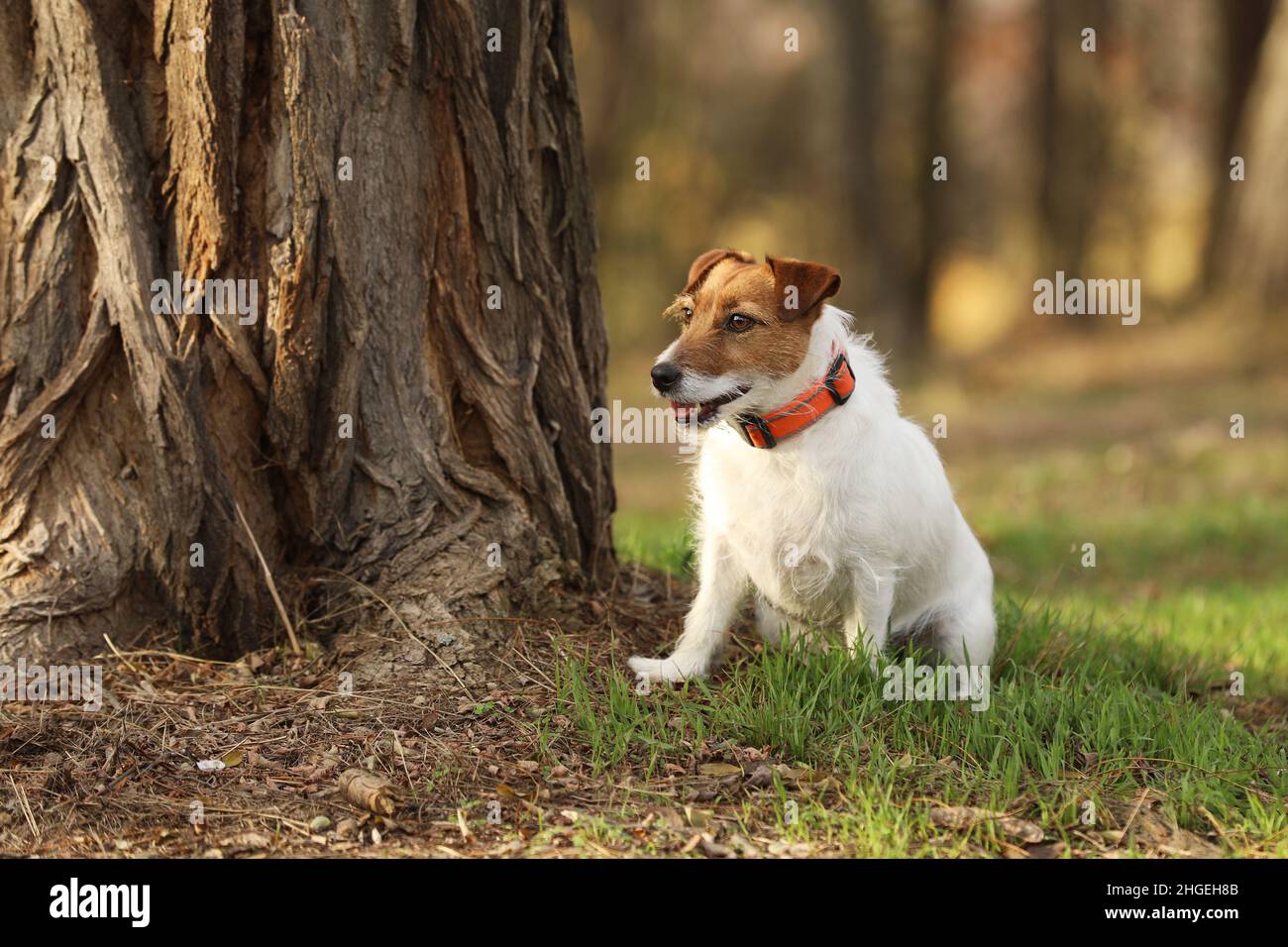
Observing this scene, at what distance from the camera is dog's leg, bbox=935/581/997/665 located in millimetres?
5152

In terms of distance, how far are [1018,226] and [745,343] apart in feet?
77.2

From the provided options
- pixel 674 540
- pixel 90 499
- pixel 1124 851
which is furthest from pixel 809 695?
pixel 90 499

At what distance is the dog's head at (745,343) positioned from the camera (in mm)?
4500

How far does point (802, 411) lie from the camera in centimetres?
465

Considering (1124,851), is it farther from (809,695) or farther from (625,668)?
(625,668)

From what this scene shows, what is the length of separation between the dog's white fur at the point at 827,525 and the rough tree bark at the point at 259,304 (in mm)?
706

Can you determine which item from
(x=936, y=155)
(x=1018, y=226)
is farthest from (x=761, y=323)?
(x=1018, y=226)

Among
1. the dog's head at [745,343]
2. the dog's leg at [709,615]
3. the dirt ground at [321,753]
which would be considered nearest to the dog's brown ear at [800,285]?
the dog's head at [745,343]

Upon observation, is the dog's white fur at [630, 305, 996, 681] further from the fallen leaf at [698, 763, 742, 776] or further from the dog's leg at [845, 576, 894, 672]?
the fallen leaf at [698, 763, 742, 776]

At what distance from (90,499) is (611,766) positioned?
2152mm

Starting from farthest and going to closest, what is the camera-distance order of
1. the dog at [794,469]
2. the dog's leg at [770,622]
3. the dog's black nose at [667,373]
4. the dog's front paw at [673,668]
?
the dog's leg at [770,622]
the dog's front paw at [673,668]
the dog at [794,469]
the dog's black nose at [667,373]

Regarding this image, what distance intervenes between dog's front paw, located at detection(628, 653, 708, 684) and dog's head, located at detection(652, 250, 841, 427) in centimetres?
96

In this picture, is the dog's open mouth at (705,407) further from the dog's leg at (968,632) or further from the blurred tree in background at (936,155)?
the blurred tree in background at (936,155)

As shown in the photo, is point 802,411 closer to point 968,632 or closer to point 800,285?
point 800,285
